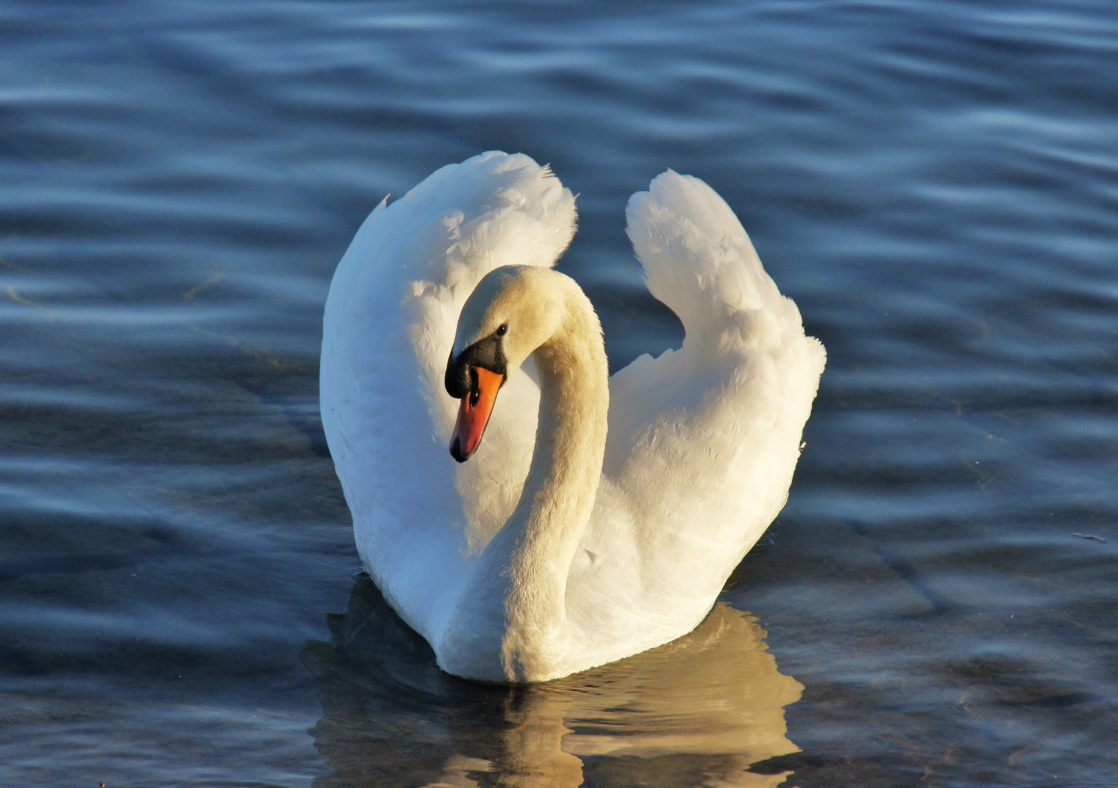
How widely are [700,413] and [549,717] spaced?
4.76ft

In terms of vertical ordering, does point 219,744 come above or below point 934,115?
below

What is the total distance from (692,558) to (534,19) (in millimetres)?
7090

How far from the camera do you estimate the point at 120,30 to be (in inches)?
429

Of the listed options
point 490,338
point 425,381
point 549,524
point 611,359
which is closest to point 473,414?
point 490,338

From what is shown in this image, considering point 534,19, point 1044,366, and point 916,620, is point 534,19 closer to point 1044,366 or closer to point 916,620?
point 1044,366

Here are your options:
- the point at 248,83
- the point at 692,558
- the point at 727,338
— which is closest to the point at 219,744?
the point at 692,558

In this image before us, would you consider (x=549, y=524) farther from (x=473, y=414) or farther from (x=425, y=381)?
(x=425, y=381)

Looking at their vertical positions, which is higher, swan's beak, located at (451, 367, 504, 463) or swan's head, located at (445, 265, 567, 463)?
swan's head, located at (445, 265, 567, 463)

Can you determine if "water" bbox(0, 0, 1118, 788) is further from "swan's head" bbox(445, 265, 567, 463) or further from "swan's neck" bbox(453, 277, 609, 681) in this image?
"swan's head" bbox(445, 265, 567, 463)

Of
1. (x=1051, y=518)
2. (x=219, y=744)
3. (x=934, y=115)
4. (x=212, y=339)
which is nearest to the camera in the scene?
(x=219, y=744)

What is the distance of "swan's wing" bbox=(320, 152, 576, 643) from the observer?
17.8 feet

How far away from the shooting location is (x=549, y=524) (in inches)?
201

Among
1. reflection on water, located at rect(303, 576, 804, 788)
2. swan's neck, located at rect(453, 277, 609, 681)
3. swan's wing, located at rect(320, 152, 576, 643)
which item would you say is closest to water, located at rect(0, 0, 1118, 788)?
reflection on water, located at rect(303, 576, 804, 788)

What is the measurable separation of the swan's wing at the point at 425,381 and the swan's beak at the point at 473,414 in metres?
0.81
